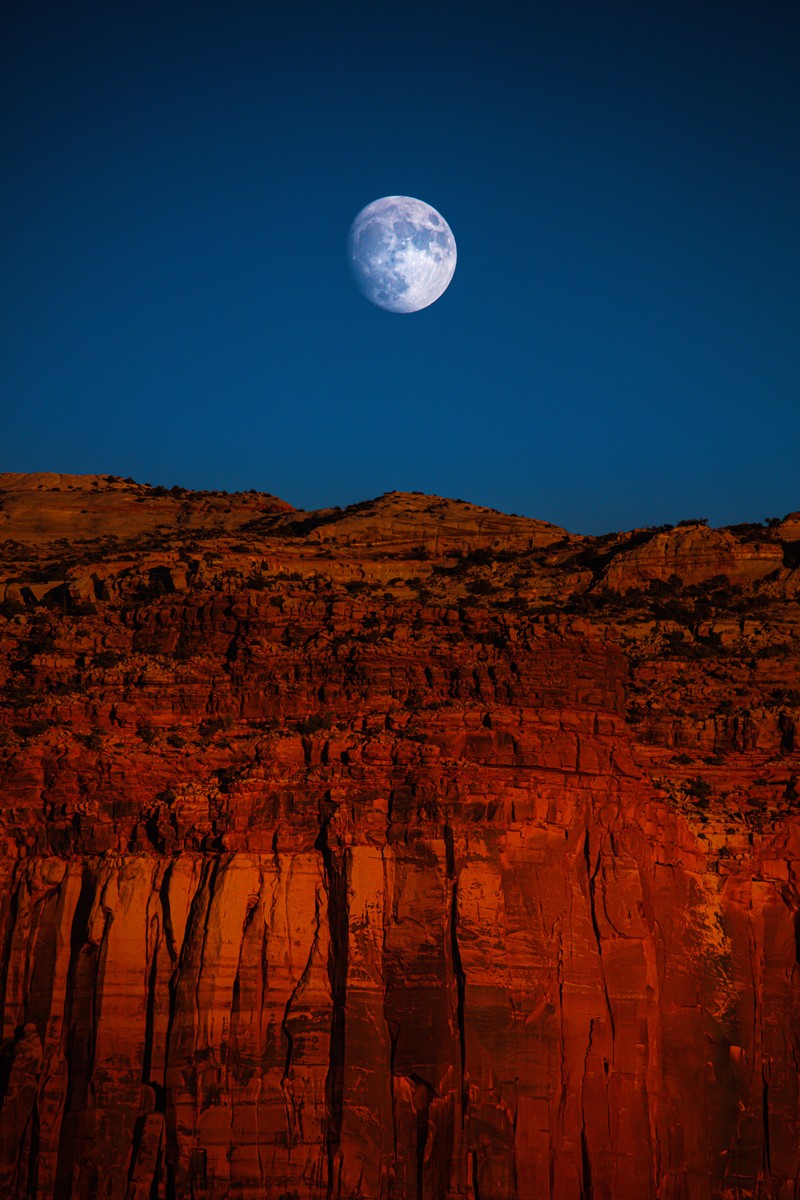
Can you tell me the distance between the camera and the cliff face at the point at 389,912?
2752cm

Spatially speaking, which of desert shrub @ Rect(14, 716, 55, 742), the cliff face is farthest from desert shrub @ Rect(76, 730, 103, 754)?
desert shrub @ Rect(14, 716, 55, 742)

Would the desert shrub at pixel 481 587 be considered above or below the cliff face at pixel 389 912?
above

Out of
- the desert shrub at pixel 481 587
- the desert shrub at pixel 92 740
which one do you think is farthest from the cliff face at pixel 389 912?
the desert shrub at pixel 481 587

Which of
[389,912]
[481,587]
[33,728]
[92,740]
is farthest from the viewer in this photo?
[481,587]

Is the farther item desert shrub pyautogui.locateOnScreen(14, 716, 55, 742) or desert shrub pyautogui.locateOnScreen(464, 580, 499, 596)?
desert shrub pyautogui.locateOnScreen(464, 580, 499, 596)

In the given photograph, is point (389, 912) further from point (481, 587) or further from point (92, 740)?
point (481, 587)

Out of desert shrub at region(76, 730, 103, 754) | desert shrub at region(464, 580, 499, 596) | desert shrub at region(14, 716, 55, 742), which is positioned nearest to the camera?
desert shrub at region(76, 730, 103, 754)

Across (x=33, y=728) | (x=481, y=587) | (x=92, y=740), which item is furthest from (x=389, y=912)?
(x=481, y=587)

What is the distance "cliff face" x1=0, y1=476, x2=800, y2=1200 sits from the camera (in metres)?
27.5

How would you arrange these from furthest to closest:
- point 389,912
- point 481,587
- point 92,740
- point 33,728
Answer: point 481,587 < point 33,728 < point 92,740 < point 389,912

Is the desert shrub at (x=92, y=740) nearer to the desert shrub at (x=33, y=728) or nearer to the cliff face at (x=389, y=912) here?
the cliff face at (x=389, y=912)

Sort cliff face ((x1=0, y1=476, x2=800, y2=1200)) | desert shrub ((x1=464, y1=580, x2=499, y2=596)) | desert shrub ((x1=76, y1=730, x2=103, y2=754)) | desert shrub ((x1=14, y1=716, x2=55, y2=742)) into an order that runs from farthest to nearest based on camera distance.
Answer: desert shrub ((x1=464, y1=580, x2=499, y2=596)) → desert shrub ((x1=14, y1=716, x2=55, y2=742)) → desert shrub ((x1=76, y1=730, x2=103, y2=754)) → cliff face ((x1=0, y1=476, x2=800, y2=1200))

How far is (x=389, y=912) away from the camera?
29.0 meters

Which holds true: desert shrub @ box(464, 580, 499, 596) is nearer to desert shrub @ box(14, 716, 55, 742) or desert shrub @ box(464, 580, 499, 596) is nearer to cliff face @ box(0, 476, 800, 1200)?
cliff face @ box(0, 476, 800, 1200)
